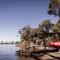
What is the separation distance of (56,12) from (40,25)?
9343 millimetres

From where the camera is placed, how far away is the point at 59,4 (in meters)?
61.4

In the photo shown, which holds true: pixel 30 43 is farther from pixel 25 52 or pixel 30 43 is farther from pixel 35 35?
pixel 25 52

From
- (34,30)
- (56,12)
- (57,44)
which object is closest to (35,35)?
(34,30)

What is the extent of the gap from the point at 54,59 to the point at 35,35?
2811 cm

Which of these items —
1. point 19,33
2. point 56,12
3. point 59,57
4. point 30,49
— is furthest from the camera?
point 19,33

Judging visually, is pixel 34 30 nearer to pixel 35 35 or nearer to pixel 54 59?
pixel 35 35

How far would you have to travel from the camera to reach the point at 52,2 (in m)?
63.9

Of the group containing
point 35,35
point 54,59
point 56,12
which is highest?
point 56,12

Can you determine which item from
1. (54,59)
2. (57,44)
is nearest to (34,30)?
(57,44)

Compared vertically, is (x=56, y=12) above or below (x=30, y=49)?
above

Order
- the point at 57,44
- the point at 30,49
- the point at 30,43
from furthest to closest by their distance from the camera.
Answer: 1. the point at 30,43
2. the point at 30,49
3. the point at 57,44

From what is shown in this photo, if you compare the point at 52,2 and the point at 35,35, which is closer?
the point at 52,2

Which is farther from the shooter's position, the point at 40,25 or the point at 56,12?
the point at 40,25

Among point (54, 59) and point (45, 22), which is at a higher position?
point (45, 22)
